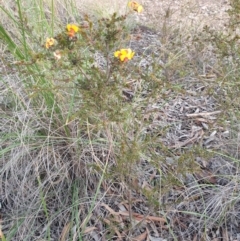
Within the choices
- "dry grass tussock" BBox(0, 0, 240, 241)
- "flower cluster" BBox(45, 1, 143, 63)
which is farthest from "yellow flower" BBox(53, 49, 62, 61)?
"dry grass tussock" BBox(0, 0, 240, 241)

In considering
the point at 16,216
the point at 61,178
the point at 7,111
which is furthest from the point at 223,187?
the point at 7,111

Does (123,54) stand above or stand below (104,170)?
above

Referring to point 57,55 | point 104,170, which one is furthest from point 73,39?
point 104,170

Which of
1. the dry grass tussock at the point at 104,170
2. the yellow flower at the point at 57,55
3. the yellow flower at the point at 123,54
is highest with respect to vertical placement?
the yellow flower at the point at 123,54

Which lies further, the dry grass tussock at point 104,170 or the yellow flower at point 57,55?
the dry grass tussock at point 104,170

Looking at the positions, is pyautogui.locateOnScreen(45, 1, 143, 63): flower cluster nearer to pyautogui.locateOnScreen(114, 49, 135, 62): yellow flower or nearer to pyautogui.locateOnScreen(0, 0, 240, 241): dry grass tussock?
pyautogui.locateOnScreen(114, 49, 135, 62): yellow flower

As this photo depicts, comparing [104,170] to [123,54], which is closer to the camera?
[123,54]

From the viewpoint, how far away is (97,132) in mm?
1877

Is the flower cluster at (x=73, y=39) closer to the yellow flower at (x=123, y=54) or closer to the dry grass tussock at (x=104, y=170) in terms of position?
the yellow flower at (x=123, y=54)

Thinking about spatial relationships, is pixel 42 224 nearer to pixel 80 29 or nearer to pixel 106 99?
pixel 106 99

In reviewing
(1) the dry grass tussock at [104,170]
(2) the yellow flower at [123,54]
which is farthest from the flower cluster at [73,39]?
(1) the dry grass tussock at [104,170]

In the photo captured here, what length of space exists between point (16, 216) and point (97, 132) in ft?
1.77

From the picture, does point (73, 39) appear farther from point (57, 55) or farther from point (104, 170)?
point (104, 170)

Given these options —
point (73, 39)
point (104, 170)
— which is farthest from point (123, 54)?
point (104, 170)
